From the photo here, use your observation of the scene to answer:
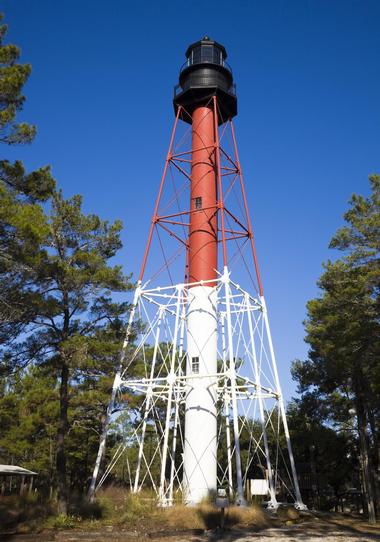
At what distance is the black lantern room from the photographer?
76.0 ft

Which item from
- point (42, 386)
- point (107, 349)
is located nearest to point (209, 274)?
point (107, 349)

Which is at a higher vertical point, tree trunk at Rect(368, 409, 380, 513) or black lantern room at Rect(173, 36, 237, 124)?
black lantern room at Rect(173, 36, 237, 124)

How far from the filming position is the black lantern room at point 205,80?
23156 mm

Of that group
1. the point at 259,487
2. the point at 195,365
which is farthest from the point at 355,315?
the point at 259,487

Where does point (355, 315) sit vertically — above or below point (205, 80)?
below

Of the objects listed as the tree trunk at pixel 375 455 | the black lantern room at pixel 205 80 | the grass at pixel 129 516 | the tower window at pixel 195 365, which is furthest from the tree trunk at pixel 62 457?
the tree trunk at pixel 375 455

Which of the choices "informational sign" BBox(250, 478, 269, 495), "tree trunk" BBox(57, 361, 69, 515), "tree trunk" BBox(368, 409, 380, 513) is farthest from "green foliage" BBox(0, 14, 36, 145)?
"tree trunk" BBox(368, 409, 380, 513)

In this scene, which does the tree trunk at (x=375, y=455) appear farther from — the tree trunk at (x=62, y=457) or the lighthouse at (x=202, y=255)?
the tree trunk at (x=62, y=457)

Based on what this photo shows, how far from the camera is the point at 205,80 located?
914 inches

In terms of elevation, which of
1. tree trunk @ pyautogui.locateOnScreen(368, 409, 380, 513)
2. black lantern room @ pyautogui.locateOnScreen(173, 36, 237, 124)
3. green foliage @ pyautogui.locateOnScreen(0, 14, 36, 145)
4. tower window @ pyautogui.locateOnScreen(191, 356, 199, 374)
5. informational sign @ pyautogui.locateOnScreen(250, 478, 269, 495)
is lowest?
informational sign @ pyautogui.locateOnScreen(250, 478, 269, 495)

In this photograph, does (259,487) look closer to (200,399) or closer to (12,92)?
(200,399)

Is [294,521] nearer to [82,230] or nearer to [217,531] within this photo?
[217,531]

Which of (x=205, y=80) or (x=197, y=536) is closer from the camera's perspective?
(x=197, y=536)

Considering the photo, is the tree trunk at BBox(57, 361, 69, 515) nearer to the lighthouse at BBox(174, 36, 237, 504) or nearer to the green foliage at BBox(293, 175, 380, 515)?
the lighthouse at BBox(174, 36, 237, 504)
